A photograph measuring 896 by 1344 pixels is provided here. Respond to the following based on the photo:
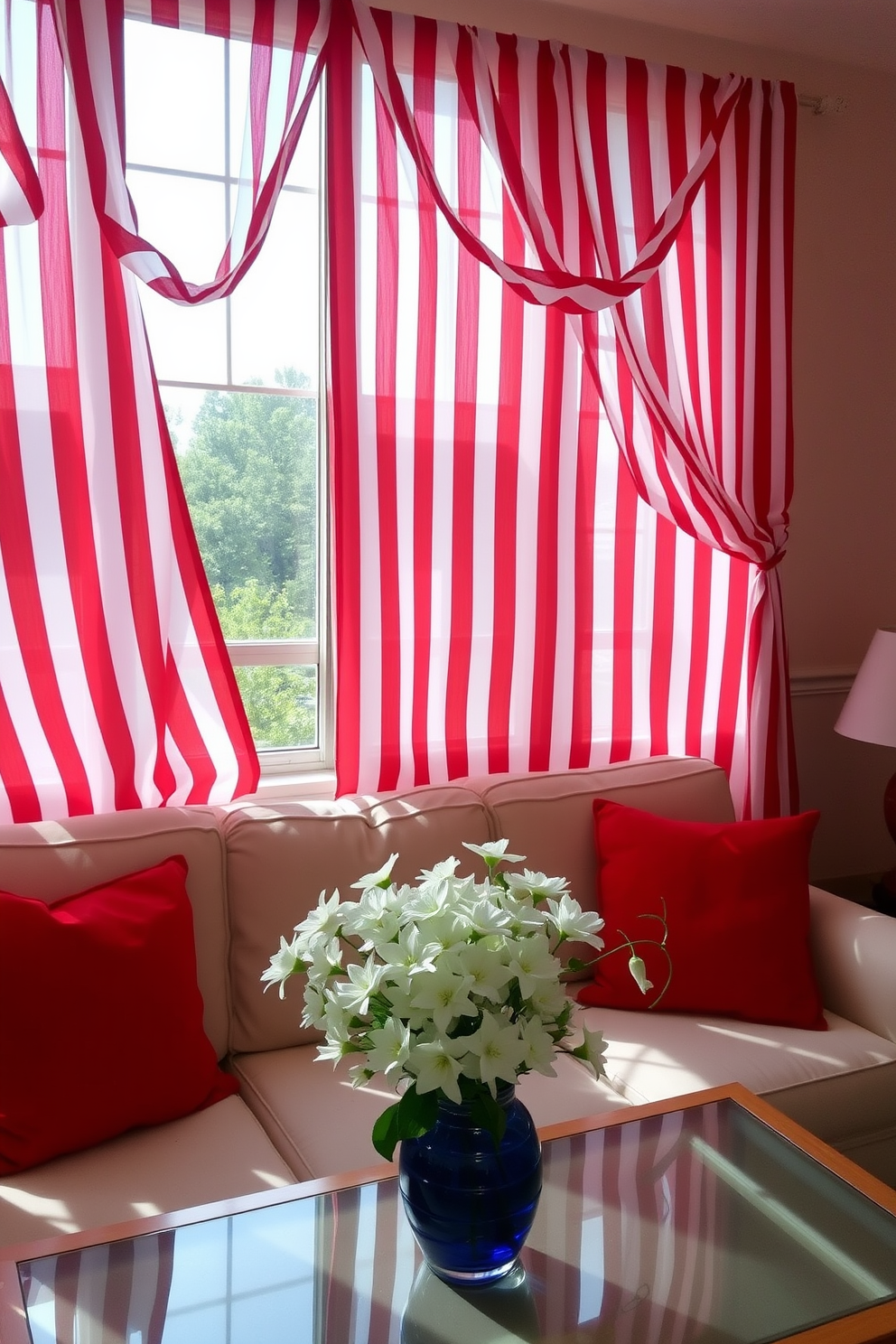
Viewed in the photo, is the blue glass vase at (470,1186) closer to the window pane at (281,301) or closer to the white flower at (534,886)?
the white flower at (534,886)

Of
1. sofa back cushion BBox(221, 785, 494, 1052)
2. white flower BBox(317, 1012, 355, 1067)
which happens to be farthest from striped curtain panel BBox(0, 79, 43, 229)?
white flower BBox(317, 1012, 355, 1067)

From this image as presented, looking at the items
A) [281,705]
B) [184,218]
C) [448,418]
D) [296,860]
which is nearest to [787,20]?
[448,418]

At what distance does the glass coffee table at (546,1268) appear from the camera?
54.6 inches

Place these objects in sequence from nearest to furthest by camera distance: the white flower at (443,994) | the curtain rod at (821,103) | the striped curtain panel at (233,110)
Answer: the white flower at (443,994), the striped curtain panel at (233,110), the curtain rod at (821,103)

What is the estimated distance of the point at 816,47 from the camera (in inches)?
128

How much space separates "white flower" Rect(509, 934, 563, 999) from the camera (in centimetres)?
130

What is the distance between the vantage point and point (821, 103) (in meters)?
3.26

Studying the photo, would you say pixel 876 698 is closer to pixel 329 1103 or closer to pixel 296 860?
pixel 296 860

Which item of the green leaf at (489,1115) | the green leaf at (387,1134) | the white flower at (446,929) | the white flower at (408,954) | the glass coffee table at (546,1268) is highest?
the white flower at (446,929)

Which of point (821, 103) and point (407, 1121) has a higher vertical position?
point (821, 103)

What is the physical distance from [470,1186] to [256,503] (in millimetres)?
1895

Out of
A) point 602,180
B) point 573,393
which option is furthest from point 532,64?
point 573,393

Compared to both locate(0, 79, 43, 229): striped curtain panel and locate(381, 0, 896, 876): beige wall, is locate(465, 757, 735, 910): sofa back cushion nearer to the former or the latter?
locate(381, 0, 896, 876): beige wall

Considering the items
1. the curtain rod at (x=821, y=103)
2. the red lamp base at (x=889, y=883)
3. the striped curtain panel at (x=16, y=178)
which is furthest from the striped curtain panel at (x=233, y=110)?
the red lamp base at (x=889, y=883)
